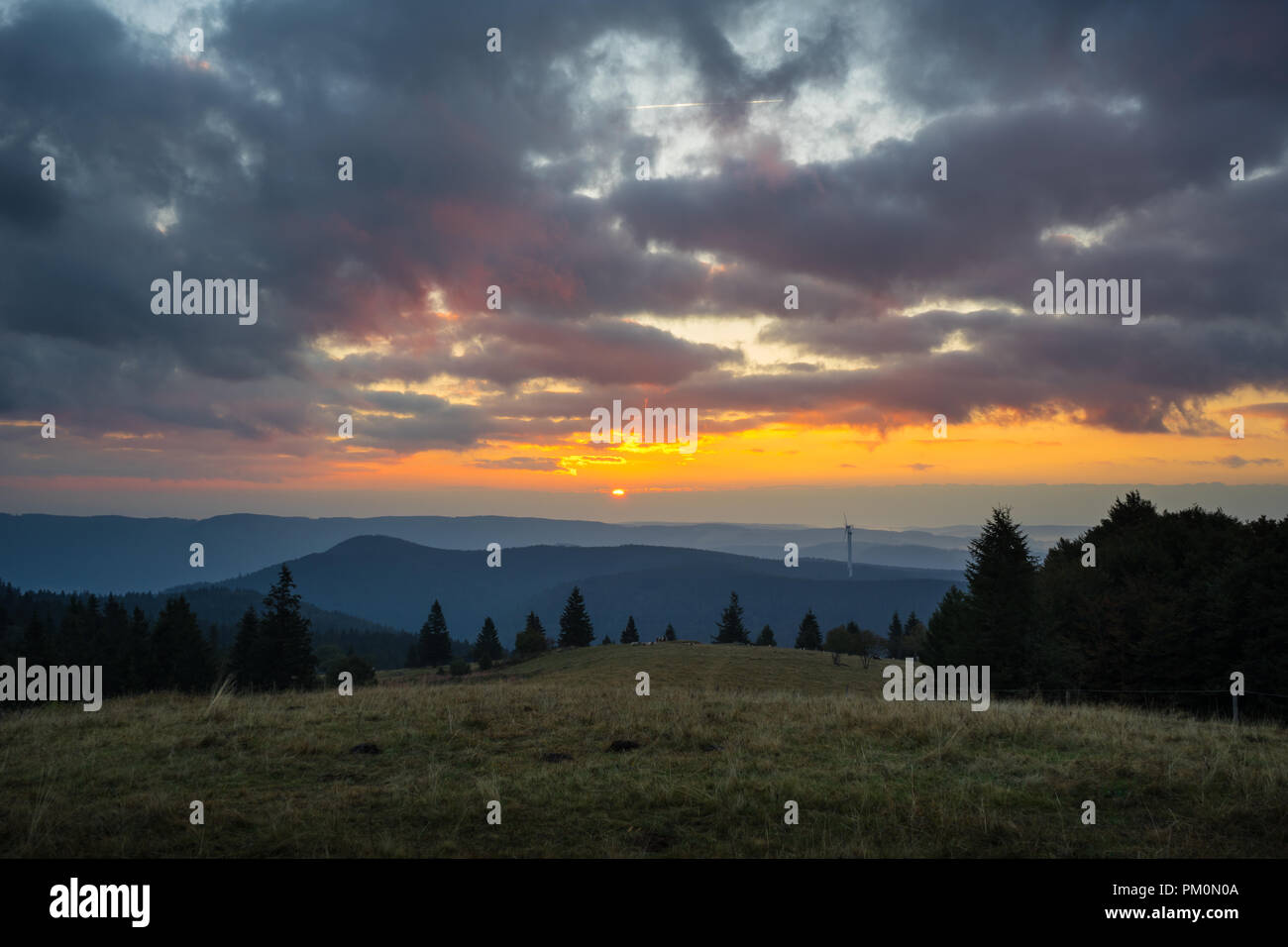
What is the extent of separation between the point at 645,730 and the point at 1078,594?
4105 cm

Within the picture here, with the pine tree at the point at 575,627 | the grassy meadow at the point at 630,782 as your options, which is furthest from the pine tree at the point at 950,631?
the pine tree at the point at 575,627

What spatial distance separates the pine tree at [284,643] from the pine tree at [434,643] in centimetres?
4623

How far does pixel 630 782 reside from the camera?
10258mm

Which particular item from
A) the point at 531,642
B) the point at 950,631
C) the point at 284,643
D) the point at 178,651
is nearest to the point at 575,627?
the point at 531,642

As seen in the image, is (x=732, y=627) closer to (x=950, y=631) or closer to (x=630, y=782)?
(x=950, y=631)

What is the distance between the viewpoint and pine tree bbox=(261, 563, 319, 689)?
64812 mm

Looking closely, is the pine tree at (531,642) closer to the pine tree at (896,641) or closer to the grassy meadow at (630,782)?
the pine tree at (896,641)

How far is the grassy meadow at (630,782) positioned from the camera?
796cm

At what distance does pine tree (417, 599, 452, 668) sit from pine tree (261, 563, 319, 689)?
46.2m

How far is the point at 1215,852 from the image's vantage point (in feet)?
25.6

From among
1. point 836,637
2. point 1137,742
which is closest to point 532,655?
point 836,637

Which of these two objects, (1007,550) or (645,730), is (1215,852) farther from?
(1007,550)

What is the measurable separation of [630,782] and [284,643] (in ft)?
222

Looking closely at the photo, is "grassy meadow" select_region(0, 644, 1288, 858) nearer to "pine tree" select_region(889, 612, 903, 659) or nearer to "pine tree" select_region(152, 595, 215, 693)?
"pine tree" select_region(152, 595, 215, 693)
